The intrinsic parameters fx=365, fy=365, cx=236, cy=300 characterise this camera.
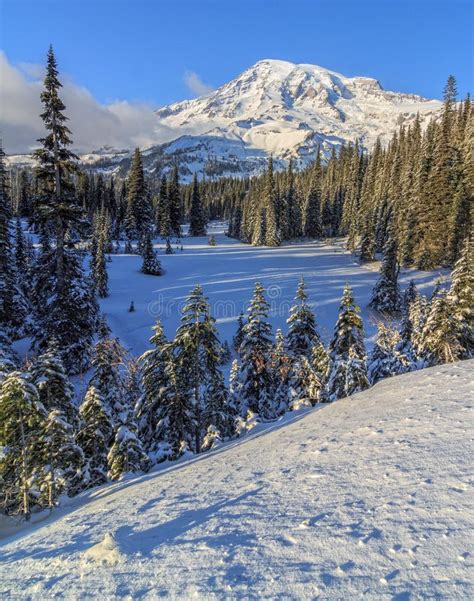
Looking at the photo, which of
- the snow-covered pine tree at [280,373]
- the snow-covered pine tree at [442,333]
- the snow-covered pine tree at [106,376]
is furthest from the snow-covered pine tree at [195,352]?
the snow-covered pine tree at [442,333]

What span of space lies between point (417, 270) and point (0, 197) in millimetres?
45627

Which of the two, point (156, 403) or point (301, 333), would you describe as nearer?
point (156, 403)

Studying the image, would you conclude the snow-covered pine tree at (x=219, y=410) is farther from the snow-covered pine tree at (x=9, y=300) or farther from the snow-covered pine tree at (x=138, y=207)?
the snow-covered pine tree at (x=138, y=207)

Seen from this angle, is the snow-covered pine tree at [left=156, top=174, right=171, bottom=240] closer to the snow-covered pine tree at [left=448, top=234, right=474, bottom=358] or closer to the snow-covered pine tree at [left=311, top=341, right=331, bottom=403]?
the snow-covered pine tree at [left=311, top=341, right=331, bottom=403]

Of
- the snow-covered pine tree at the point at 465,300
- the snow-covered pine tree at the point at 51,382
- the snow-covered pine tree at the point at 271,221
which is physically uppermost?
the snow-covered pine tree at the point at 271,221

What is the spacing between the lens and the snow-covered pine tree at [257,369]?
65.0ft

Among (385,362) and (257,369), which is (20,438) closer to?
(257,369)

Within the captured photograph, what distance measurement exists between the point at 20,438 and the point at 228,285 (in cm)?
3379

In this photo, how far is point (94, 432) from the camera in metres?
13.2

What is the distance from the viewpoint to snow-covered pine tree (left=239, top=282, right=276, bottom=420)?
19.8 metres

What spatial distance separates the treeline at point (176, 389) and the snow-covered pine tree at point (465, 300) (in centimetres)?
5

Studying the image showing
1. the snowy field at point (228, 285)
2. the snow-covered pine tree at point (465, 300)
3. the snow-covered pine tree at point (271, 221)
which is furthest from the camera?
the snow-covered pine tree at point (271, 221)

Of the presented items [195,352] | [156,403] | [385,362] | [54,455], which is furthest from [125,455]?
[385,362]

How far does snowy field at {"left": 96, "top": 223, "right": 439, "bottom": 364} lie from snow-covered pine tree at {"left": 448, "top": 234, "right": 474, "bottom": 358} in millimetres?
13725
